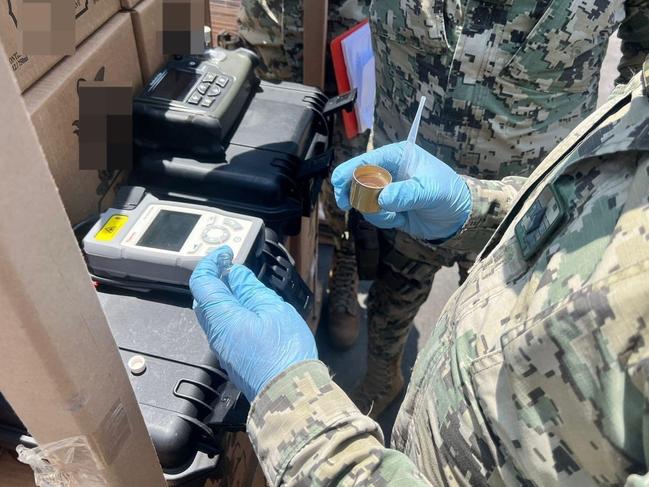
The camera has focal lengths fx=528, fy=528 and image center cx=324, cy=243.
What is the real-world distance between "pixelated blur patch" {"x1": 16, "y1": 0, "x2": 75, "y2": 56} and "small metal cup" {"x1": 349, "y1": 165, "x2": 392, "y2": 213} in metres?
0.50

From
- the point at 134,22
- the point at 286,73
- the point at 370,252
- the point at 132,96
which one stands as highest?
the point at 134,22

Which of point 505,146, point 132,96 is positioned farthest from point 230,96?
point 505,146

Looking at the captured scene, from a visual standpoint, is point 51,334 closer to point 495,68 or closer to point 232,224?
point 232,224

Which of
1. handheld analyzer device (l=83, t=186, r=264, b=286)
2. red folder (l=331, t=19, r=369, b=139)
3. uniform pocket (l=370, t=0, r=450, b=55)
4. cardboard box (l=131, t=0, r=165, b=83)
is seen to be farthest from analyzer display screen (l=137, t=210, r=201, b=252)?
red folder (l=331, t=19, r=369, b=139)

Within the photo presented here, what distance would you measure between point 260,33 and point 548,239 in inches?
59.8

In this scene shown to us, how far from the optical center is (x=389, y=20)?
47.6 inches

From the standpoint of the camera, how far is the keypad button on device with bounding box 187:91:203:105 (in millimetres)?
965

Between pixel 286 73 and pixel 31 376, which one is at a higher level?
pixel 31 376

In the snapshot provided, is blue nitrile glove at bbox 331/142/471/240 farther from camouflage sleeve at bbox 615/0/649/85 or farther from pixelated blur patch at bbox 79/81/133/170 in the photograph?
camouflage sleeve at bbox 615/0/649/85

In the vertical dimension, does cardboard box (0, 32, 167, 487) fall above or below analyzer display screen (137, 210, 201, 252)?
above

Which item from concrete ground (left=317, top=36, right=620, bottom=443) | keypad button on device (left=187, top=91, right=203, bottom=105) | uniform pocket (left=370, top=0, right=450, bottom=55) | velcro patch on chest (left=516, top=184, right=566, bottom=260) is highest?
uniform pocket (left=370, top=0, right=450, bottom=55)

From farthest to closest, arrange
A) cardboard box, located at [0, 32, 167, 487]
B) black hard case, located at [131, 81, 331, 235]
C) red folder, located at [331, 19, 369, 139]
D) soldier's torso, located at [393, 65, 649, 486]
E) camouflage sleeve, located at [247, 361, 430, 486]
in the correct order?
red folder, located at [331, 19, 369, 139] → black hard case, located at [131, 81, 331, 235] → camouflage sleeve, located at [247, 361, 430, 486] → soldier's torso, located at [393, 65, 649, 486] → cardboard box, located at [0, 32, 167, 487]

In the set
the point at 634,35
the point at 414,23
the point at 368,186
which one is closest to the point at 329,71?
the point at 414,23

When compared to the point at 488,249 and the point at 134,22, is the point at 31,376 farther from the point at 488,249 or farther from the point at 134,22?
the point at 134,22
